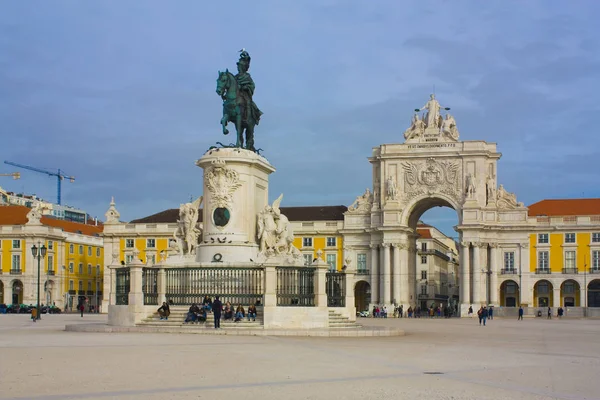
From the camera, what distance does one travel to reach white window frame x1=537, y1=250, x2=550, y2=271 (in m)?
89.6

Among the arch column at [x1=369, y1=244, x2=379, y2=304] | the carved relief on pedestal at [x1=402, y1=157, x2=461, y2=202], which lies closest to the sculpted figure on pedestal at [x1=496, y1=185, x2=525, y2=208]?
the carved relief on pedestal at [x1=402, y1=157, x2=461, y2=202]

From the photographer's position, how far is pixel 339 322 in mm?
32406

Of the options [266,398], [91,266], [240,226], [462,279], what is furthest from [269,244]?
[91,266]

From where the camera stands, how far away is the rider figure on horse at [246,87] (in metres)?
33.4

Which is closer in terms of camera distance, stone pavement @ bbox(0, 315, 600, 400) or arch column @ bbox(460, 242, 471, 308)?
stone pavement @ bbox(0, 315, 600, 400)

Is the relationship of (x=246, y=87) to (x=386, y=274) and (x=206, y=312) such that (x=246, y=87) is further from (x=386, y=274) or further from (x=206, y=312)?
(x=386, y=274)

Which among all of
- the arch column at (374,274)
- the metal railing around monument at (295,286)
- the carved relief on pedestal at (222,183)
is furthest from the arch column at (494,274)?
the carved relief on pedestal at (222,183)

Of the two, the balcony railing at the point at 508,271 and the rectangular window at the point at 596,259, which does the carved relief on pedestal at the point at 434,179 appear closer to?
the balcony railing at the point at 508,271

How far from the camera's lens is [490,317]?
7119 cm

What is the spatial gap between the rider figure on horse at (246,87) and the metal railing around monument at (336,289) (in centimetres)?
608

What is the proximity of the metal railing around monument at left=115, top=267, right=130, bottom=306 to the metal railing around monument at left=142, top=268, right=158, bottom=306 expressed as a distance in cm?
62

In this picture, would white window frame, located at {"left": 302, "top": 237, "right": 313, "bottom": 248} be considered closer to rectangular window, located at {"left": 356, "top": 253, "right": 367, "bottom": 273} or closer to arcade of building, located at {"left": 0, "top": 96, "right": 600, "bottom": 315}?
arcade of building, located at {"left": 0, "top": 96, "right": 600, "bottom": 315}

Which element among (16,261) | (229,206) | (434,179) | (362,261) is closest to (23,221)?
(16,261)

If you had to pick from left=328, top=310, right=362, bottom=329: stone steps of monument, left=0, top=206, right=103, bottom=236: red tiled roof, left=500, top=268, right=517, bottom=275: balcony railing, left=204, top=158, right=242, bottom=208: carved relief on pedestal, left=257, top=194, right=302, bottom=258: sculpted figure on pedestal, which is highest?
left=0, top=206, right=103, bottom=236: red tiled roof
